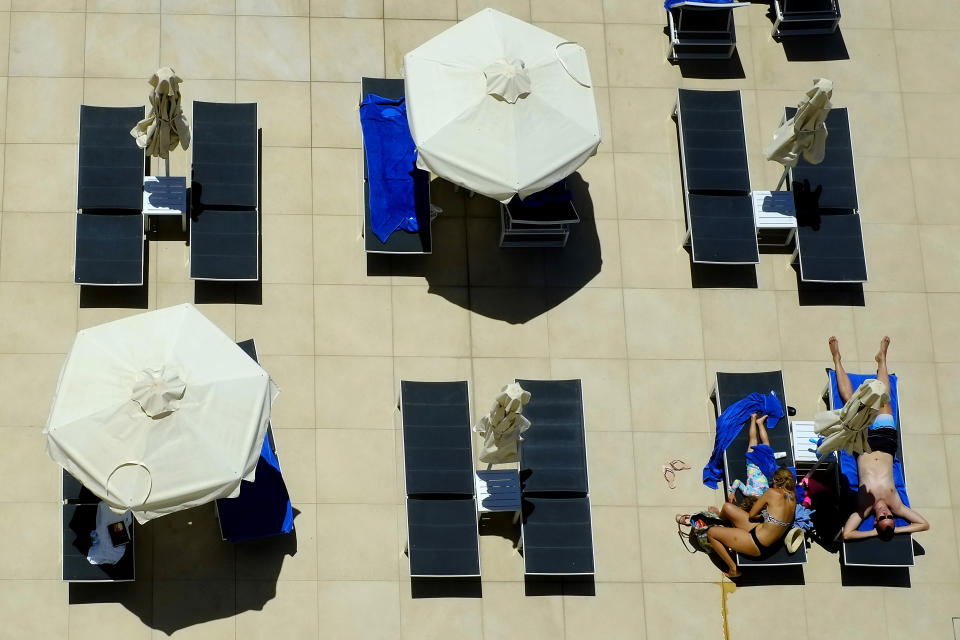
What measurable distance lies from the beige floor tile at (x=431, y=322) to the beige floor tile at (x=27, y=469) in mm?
6699

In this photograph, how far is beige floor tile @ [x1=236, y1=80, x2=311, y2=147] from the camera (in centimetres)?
2725

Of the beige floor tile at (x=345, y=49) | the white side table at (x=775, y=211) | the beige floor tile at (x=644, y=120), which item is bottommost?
the white side table at (x=775, y=211)

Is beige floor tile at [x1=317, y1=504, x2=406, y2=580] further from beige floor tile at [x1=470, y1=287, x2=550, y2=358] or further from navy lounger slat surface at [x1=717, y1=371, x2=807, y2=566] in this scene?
navy lounger slat surface at [x1=717, y1=371, x2=807, y2=566]

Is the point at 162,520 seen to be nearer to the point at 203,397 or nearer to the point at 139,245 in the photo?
the point at 203,397

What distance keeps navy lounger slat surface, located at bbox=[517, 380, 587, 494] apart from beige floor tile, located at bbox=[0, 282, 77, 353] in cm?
863

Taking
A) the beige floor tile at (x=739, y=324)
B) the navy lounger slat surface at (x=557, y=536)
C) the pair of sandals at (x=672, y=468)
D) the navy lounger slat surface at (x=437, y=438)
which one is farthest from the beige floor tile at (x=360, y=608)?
the beige floor tile at (x=739, y=324)

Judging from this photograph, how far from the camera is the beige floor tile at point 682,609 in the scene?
24984 millimetres

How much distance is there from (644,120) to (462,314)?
5687mm

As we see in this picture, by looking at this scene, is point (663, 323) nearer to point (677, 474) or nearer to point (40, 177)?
point (677, 474)

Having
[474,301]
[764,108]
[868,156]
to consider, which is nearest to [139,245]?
[474,301]

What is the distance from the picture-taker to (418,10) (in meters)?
28.4

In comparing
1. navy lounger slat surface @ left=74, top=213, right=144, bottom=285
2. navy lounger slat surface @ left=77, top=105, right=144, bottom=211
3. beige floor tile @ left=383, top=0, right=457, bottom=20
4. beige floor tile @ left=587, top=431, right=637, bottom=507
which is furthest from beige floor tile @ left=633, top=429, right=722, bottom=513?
navy lounger slat surface @ left=77, top=105, right=144, bottom=211

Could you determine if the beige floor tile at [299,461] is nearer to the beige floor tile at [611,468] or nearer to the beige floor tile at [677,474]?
the beige floor tile at [611,468]

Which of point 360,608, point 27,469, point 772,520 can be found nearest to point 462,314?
point 360,608
